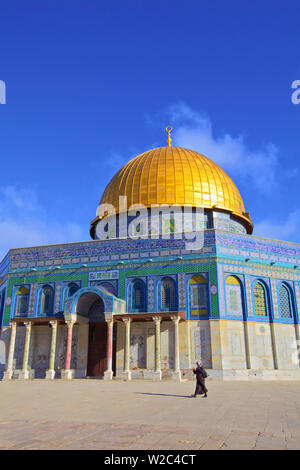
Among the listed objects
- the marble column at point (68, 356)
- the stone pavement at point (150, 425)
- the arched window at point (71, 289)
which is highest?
the arched window at point (71, 289)

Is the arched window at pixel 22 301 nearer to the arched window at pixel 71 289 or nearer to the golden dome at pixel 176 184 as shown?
the arched window at pixel 71 289

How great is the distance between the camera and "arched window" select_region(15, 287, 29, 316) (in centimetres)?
2359

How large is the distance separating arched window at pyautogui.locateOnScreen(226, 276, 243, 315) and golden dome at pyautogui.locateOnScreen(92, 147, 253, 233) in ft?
20.7

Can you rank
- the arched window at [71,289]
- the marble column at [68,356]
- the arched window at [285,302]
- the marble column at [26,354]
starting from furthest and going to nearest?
the arched window at [71,289] → the arched window at [285,302] → the marble column at [26,354] → the marble column at [68,356]

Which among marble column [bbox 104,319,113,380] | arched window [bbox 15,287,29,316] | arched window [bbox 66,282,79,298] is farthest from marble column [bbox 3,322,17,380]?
marble column [bbox 104,319,113,380]

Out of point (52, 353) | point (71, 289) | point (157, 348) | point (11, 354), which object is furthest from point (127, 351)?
point (11, 354)

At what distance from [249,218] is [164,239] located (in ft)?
29.7

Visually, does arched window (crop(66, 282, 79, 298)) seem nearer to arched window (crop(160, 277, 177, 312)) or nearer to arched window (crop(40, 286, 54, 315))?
arched window (crop(40, 286, 54, 315))

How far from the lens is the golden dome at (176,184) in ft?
84.6

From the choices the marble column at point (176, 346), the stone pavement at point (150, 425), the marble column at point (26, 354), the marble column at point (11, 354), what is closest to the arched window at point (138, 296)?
the marble column at point (176, 346)

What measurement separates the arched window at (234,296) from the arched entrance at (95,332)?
7.12 m

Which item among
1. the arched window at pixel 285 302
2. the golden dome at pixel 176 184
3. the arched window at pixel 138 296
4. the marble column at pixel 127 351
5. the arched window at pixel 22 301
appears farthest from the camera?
the golden dome at pixel 176 184

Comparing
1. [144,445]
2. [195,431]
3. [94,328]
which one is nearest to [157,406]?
[195,431]

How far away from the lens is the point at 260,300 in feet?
71.1
